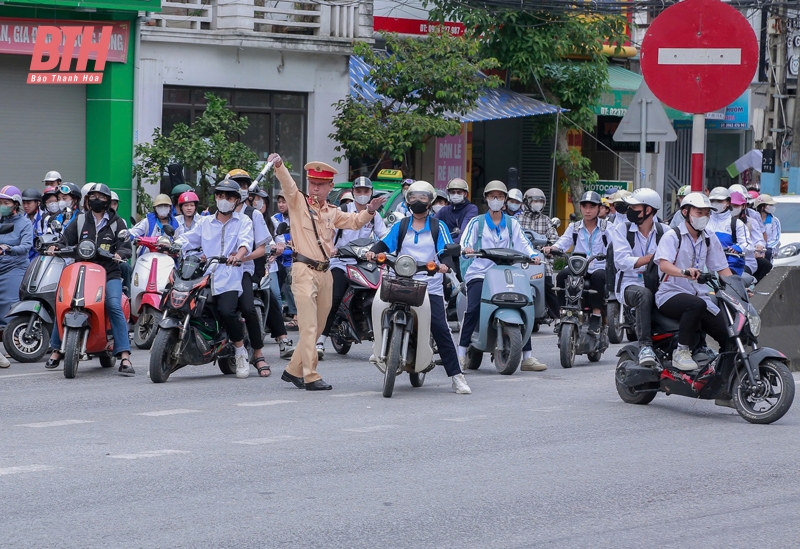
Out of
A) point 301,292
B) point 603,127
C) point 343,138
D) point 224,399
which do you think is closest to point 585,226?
point 301,292

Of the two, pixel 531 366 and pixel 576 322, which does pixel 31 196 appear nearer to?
pixel 531 366

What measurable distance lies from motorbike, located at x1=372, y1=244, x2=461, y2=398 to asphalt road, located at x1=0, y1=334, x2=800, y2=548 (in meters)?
0.29

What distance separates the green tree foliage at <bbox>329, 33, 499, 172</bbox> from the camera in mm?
22734

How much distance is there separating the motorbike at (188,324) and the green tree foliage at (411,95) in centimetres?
1135

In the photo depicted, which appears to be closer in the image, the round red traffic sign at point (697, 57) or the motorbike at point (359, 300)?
the round red traffic sign at point (697, 57)

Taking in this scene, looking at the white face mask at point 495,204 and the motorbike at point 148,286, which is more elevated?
the white face mask at point 495,204

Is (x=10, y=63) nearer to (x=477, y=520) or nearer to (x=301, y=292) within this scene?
(x=301, y=292)

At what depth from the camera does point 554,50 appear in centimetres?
2659

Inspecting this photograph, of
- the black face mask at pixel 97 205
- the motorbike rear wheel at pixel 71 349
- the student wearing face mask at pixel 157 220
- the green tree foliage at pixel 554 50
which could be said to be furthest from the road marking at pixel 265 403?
the green tree foliage at pixel 554 50

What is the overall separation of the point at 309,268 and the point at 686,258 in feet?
10.4

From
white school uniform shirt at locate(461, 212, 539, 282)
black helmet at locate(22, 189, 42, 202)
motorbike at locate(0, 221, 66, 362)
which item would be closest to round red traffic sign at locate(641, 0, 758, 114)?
white school uniform shirt at locate(461, 212, 539, 282)

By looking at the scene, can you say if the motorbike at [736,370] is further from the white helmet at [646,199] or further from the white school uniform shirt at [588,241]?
the white school uniform shirt at [588,241]

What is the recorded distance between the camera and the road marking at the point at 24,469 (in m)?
Result: 7.28

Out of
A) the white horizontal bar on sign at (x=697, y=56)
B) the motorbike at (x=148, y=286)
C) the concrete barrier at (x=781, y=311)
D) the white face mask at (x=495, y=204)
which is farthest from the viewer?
the motorbike at (x=148, y=286)
